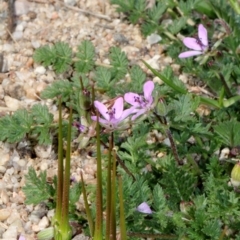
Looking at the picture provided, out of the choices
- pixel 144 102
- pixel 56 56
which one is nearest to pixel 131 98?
pixel 144 102

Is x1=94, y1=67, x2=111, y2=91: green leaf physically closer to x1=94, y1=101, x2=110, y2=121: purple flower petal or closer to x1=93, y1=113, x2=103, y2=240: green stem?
x1=94, y1=101, x2=110, y2=121: purple flower petal

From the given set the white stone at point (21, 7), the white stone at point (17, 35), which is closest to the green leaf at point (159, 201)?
the white stone at point (17, 35)

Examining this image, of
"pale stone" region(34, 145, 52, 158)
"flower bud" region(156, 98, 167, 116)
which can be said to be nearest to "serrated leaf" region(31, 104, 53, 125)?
"pale stone" region(34, 145, 52, 158)

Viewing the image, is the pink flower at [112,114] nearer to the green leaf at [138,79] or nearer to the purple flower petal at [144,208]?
the purple flower petal at [144,208]

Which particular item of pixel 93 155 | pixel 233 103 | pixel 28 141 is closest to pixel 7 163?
pixel 28 141

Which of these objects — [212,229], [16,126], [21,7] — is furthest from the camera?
[21,7]

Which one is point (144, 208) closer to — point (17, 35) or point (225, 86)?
point (225, 86)
